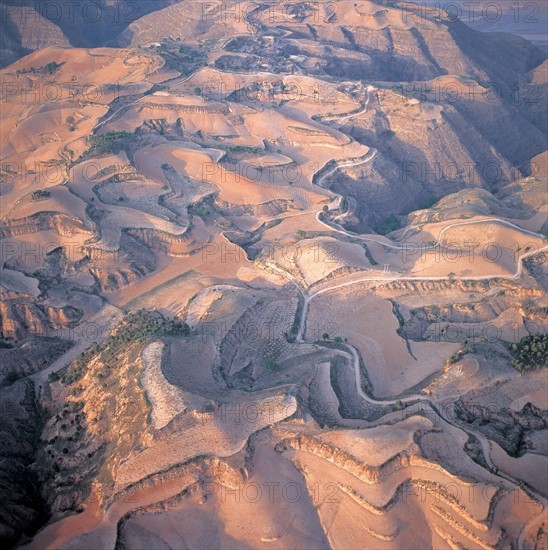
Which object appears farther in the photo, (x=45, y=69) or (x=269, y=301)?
(x=45, y=69)

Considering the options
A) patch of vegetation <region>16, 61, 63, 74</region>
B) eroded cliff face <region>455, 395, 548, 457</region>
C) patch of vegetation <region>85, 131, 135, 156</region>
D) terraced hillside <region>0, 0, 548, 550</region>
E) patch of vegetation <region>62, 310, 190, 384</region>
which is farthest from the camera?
patch of vegetation <region>16, 61, 63, 74</region>

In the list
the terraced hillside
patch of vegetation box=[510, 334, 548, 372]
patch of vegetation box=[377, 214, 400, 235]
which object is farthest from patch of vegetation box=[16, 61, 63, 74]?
patch of vegetation box=[510, 334, 548, 372]

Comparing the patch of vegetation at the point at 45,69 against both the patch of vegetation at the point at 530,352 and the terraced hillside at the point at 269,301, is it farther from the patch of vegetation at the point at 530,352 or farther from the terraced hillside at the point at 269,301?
the patch of vegetation at the point at 530,352

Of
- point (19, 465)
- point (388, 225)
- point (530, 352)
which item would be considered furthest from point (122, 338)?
point (388, 225)

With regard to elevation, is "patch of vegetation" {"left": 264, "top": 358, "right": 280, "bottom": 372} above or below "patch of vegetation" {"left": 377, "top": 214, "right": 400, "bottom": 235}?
above

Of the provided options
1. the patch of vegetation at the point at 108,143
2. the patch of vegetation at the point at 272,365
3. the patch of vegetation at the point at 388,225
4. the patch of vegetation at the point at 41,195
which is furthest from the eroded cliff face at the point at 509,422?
the patch of vegetation at the point at 108,143

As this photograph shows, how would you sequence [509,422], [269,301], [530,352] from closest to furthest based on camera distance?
[509,422] < [530,352] < [269,301]

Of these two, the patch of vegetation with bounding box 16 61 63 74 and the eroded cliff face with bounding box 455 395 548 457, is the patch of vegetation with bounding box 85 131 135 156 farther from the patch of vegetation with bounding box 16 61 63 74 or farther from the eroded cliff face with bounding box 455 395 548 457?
the eroded cliff face with bounding box 455 395 548 457

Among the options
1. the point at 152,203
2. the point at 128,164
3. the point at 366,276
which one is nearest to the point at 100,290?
the point at 152,203

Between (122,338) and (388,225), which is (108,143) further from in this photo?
(388,225)

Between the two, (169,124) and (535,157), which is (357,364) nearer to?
(169,124)
